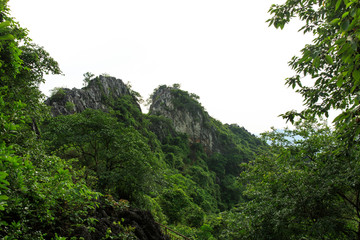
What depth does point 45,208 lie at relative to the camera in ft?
10.7

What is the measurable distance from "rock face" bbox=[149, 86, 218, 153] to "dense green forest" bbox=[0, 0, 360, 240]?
1373 inches

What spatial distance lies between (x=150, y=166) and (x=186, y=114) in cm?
4458

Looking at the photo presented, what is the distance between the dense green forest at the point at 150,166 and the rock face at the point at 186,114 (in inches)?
1373

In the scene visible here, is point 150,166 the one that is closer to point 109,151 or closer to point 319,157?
point 109,151

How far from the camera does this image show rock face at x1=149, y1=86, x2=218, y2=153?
2114 inches

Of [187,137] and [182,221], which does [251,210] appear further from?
[187,137]

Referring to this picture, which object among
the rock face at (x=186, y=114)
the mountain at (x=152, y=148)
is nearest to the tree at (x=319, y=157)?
the mountain at (x=152, y=148)

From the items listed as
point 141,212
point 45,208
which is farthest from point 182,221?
point 45,208

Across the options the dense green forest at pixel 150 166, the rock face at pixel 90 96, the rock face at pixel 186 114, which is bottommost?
the dense green forest at pixel 150 166

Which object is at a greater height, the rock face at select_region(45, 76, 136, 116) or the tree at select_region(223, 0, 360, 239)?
the rock face at select_region(45, 76, 136, 116)

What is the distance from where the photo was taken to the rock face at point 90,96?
27062 mm

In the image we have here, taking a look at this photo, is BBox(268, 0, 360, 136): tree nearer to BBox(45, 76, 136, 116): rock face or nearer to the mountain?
the mountain

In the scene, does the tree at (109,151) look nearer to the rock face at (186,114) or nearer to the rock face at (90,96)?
the rock face at (90,96)

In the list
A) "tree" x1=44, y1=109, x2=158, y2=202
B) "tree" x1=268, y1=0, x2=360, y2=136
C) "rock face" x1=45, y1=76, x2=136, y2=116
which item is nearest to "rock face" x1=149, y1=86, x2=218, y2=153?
"rock face" x1=45, y1=76, x2=136, y2=116
